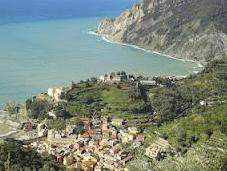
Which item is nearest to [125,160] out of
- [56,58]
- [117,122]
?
[117,122]

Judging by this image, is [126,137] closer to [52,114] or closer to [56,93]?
[52,114]

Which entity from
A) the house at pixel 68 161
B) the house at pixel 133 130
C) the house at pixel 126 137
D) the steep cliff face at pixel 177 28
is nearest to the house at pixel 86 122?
the house at pixel 133 130

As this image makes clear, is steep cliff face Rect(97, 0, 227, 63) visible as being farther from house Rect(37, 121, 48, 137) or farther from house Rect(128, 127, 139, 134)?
house Rect(128, 127, 139, 134)

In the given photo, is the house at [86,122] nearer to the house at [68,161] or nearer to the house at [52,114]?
the house at [52,114]

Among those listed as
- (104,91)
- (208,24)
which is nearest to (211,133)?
(104,91)

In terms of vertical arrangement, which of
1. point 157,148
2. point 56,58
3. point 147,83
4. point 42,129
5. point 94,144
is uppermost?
point 147,83

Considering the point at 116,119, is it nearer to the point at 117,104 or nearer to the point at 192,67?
the point at 117,104

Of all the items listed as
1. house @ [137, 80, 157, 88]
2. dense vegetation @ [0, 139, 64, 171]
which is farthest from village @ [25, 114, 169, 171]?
house @ [137, 80, 157, 88]
